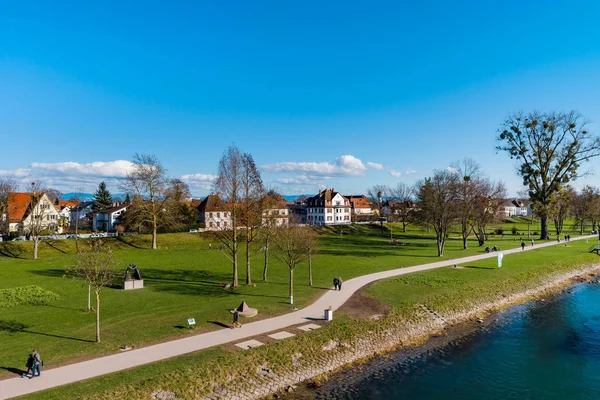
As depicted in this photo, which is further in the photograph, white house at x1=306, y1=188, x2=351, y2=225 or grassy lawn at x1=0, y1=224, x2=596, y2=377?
white house at x1=306, y1=188, x2=351, y2=225

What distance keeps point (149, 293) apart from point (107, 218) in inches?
2596

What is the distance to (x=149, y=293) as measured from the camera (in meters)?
31.0

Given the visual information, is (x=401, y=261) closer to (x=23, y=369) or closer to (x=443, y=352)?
(x=443, y=352)

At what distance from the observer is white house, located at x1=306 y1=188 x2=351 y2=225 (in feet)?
364

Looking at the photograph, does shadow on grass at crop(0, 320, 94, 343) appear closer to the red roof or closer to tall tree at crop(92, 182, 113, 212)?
the red roof

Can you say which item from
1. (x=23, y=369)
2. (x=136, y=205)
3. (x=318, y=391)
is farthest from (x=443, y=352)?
(x=136, y=205)

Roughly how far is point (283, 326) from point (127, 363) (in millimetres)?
8862

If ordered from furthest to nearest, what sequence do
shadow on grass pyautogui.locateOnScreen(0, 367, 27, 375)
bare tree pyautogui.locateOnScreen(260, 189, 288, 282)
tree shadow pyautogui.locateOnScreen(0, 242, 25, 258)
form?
tree shadow pyautogui.locateOnScreen(0, 242, 25, 258) → bare tree pyautogui.locateOnScreen(260, 189, 288, 282) → shadow on grass pyautogui.locateOnScreen(0, 367, 27, 375)

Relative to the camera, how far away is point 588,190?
86.8 metres

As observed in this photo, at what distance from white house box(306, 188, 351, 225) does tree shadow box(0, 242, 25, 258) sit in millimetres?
70264

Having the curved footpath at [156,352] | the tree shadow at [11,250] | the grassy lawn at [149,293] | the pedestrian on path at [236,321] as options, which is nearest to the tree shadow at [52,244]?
the grassy lawn at [149,293]

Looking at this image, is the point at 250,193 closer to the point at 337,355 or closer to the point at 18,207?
the point at 337,355

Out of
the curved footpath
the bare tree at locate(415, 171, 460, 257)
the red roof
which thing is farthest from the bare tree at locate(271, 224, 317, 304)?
the red roof

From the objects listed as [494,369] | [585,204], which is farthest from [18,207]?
[585,204]
